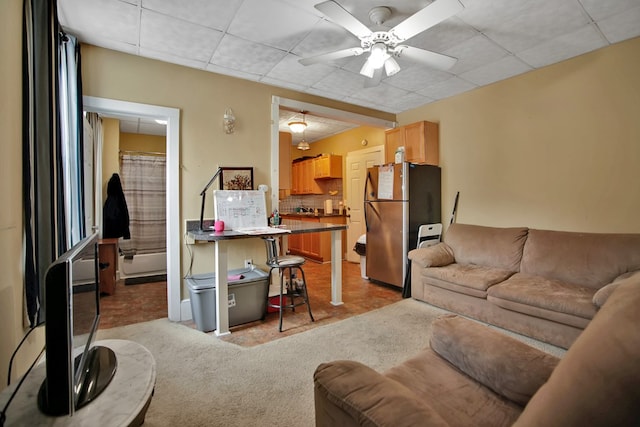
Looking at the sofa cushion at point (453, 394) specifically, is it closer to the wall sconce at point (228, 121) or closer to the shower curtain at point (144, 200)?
the wall sconce at point (228, 121)

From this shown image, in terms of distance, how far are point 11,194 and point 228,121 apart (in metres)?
1.98

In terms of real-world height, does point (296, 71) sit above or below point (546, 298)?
above

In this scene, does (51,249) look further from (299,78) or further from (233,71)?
(299,78)

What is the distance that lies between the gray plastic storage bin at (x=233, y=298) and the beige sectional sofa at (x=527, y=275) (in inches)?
70.7

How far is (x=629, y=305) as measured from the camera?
69 cm

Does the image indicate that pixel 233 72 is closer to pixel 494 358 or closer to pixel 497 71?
pixel 497 71

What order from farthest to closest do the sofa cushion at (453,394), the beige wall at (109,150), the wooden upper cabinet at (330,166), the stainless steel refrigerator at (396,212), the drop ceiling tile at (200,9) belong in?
the wooden upper cabinet at (330,166)
the beige wall at (109,150)
the stainless steel refrigerator at (396,212)
the drop ceiling tile at (200,9)
the sofa cushion at (453,394)

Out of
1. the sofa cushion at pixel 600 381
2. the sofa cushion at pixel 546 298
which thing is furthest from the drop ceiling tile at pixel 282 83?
the sofa cushion at pixel 600 381

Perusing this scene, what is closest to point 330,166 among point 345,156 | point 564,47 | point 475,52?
point 345,156

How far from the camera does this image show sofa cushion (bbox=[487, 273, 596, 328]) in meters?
2.27

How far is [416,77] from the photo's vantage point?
11.2 ft

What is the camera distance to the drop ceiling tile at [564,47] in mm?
2582

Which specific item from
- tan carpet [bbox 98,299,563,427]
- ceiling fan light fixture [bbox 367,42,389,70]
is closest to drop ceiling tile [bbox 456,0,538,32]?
ceiling fan light fixture [bbox 367,42,389,70]

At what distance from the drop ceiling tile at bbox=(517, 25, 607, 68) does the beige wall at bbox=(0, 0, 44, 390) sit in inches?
150
